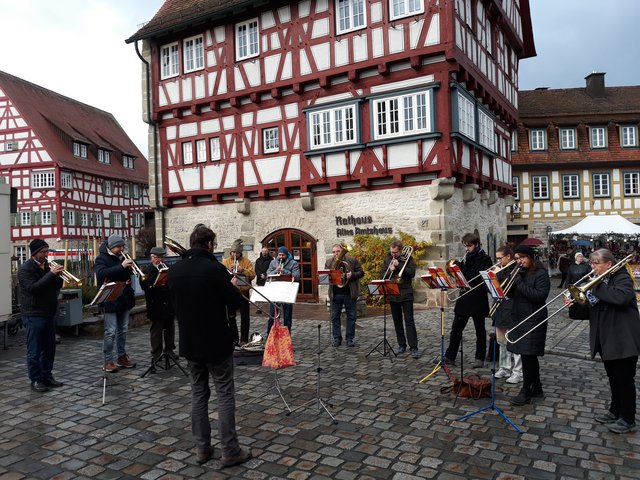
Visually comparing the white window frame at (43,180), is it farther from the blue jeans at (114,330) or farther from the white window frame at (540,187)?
the blue jeans at (114,330)

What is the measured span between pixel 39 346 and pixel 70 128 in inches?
1317

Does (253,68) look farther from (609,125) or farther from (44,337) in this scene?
(609,125)

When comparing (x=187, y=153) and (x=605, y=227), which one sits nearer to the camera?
(x=187, y=153)

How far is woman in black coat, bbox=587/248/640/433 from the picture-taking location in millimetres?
4910

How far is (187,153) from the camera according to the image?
60.9ft

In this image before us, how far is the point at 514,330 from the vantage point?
602 cm

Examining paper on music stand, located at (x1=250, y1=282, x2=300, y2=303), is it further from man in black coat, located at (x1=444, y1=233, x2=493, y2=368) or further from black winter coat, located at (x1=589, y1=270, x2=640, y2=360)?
black winter coat, located at (x1=589, y1=270, x2=640, y2=360)

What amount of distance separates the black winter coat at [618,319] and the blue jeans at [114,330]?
6.04 metres

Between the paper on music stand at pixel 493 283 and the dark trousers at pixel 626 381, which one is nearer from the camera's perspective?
the dark trousers at pixel 626 381

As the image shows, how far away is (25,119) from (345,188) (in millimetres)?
25942

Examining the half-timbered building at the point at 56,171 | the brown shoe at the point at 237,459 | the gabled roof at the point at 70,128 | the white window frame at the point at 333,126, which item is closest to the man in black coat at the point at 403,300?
the brown shoe at the point at 237,459

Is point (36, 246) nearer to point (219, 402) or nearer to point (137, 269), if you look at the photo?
point (137, 269)

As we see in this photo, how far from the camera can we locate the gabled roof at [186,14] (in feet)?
54.1

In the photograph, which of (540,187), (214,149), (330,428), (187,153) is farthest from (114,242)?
(540,187)
